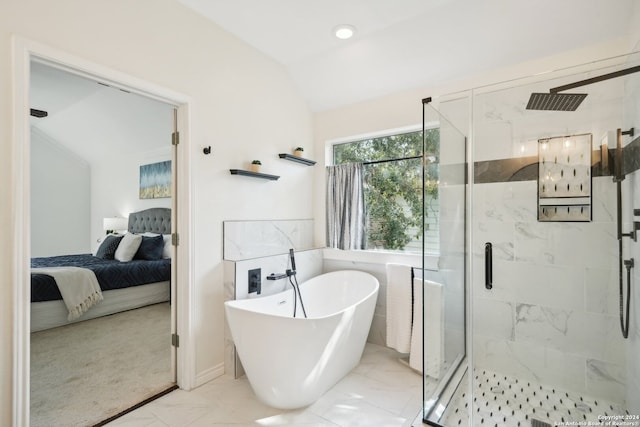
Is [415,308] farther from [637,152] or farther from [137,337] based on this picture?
[137,337]

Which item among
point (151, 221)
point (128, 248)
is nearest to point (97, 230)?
point (151, 221)

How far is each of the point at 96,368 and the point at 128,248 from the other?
2346 millimetres

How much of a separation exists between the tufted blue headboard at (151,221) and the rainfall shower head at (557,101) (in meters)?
4.91

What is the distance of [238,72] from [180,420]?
103 inches

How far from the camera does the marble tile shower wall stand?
6.70 feet

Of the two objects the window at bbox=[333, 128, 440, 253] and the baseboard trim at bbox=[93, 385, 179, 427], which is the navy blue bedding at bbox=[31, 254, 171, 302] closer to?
the baseboard trim at bbox=[93, 385, 179, 427]

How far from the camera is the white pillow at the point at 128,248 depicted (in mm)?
4500

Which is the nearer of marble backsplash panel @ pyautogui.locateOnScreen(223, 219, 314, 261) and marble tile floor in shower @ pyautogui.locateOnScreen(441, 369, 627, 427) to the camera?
marble tile floor in shower @ pyautogui.locateOnScreen(441, 369, 627, 427)

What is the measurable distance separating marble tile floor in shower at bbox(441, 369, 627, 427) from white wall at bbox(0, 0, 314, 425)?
182 cm

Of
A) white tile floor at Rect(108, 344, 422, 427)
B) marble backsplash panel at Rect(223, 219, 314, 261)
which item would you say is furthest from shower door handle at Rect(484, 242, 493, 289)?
marble backsplash panel at Rect(223, 219, 314, 261)

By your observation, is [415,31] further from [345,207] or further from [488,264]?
[488,264]

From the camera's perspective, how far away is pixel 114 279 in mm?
3865

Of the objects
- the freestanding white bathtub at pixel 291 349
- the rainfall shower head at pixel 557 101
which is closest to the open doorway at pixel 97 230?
the freestanding white bathtub at pixel 291 349

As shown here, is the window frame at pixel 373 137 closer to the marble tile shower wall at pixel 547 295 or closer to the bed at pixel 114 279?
the marble tile shower wall at pixel 547 295
